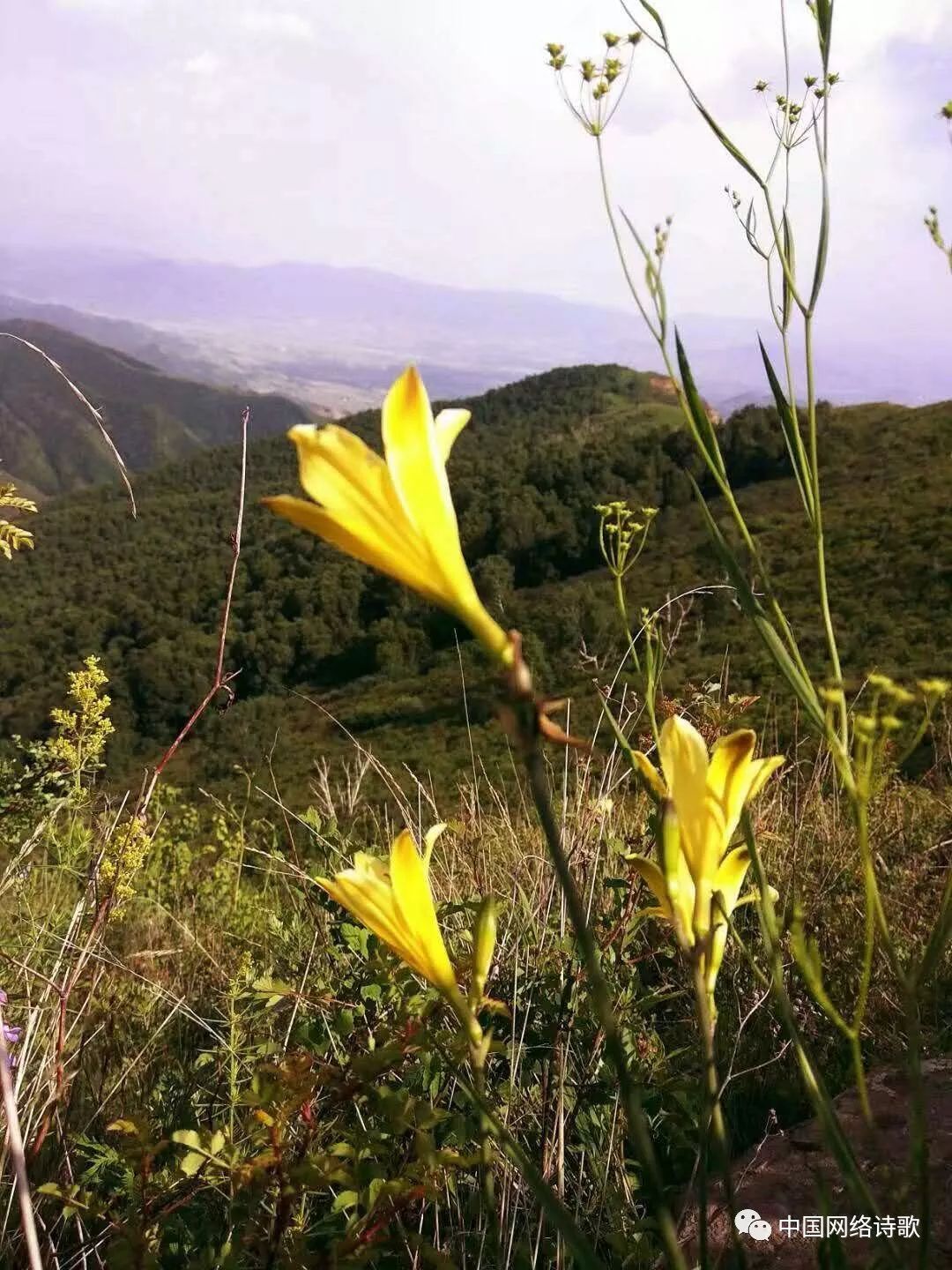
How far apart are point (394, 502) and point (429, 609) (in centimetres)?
4811

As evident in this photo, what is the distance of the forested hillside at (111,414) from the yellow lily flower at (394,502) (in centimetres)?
14277

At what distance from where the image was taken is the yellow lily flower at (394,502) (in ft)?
1.92

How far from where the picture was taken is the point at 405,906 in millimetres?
775

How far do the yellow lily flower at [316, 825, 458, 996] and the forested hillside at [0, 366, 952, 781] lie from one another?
58.2 ft

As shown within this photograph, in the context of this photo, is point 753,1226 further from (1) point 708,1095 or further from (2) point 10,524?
(2) point 10,524

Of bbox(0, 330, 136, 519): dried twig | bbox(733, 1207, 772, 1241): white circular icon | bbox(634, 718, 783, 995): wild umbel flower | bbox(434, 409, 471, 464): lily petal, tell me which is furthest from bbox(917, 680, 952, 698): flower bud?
bbox(0, 330, 136, 519): dried twig

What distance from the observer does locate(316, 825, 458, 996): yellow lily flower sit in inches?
30.5

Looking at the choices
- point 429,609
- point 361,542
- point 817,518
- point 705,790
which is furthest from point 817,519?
point 429,609

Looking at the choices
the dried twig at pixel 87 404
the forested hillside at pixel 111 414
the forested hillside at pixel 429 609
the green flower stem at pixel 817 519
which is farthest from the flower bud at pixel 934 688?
the forested hillside at pixel 111 414

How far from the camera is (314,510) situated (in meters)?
0.57

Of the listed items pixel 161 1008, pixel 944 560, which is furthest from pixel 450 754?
pixel 161 1008

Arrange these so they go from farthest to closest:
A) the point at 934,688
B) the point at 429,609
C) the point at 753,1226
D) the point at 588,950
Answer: the point at 429,609, the point at 753,1226, the point at 934,688, the point at 588,950

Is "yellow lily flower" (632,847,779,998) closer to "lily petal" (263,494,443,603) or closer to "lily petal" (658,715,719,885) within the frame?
"lily petal" (658,715,719,885)

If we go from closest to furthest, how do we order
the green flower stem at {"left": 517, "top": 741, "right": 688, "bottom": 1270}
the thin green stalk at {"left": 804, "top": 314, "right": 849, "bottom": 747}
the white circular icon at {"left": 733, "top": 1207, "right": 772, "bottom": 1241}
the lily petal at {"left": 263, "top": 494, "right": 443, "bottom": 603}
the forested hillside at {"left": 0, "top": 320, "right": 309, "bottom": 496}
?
the green flower stem at {"left": 517, "top": 741, "right": 688, "bottom": 1270} → the lily petal at {"left": 263, "top": 494, "right": 443, "bottom": 603} → the thin green stalk at {"left": 804, "top": 314, "right": 849, "bottom": 747} → the white circular icon at {"left": 733, "top": 1207, "right": 772, "bottom": 1241} → the forested hillside at {"left": 0, "top": 320, "right": 309, "bottom": 496}
